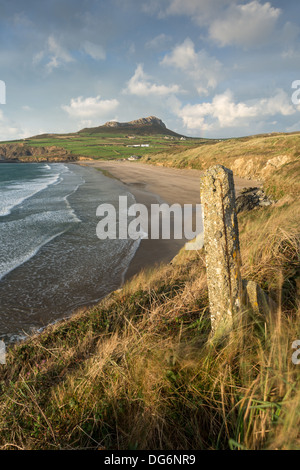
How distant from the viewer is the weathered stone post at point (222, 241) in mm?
2418

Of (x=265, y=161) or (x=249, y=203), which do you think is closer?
(x=249, y=203)

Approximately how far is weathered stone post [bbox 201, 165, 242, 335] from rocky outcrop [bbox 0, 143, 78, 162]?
127m

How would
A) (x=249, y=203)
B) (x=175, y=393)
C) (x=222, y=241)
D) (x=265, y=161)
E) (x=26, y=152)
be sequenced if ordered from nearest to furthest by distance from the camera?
(x=175, y=393) < (x=222, y=241) < (x=249, y=203) < (x=265, y=161) < (x=26, y=152)

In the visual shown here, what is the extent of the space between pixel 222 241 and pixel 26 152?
156 m

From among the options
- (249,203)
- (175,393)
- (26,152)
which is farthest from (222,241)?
(26,152)

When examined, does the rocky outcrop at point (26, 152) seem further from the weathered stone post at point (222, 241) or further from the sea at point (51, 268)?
the weathered stone post at point (222, 241)

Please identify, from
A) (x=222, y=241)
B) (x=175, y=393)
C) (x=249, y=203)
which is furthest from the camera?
(x=249, y=203)

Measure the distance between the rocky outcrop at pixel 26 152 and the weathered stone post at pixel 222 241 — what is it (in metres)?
127

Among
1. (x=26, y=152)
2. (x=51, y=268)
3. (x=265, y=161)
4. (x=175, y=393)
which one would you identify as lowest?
(x=51, y=268)

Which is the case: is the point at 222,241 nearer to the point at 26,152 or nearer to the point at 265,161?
the point at 265,161

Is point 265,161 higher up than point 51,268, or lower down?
higher up

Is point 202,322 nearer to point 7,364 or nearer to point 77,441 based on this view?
point 77,441

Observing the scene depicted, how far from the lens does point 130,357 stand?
2.64 meters

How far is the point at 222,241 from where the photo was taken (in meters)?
2.44
